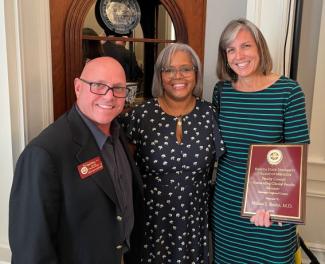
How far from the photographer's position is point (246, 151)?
4.90 feet

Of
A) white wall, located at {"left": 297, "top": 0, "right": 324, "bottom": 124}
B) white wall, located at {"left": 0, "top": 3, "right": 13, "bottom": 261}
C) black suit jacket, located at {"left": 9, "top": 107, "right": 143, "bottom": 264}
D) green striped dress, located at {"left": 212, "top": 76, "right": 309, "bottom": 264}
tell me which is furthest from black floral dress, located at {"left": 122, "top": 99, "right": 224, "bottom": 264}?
white wall, located at {"left": 297, "top": 0, "right": 324, "bottom": 124}

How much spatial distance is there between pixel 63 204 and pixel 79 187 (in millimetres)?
67

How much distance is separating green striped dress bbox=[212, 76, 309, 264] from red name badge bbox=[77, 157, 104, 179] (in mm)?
649

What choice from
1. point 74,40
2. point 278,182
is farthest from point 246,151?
point 74,40

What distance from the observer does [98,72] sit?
114 centimetres

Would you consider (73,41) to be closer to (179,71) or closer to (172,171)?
(179,71)

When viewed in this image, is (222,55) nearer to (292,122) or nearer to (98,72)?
(292,122)

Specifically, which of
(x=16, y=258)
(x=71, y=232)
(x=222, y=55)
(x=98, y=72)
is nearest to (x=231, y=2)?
(x=222, y=55)

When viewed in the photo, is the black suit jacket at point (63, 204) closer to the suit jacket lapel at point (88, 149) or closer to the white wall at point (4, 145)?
the suit jacket lapel at point (88, 149)

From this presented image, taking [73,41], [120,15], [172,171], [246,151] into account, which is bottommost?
[172,171]

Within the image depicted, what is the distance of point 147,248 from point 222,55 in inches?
37.9

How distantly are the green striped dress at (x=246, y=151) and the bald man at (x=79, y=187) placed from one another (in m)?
0.50

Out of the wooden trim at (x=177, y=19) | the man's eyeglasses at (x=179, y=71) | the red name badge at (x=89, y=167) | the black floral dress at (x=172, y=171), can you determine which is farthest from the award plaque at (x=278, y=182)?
the wooden trim at (x=177, y=19)

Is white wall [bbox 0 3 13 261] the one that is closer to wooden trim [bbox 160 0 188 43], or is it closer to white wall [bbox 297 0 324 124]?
wooden trim [bbox 160 0 188 43]
